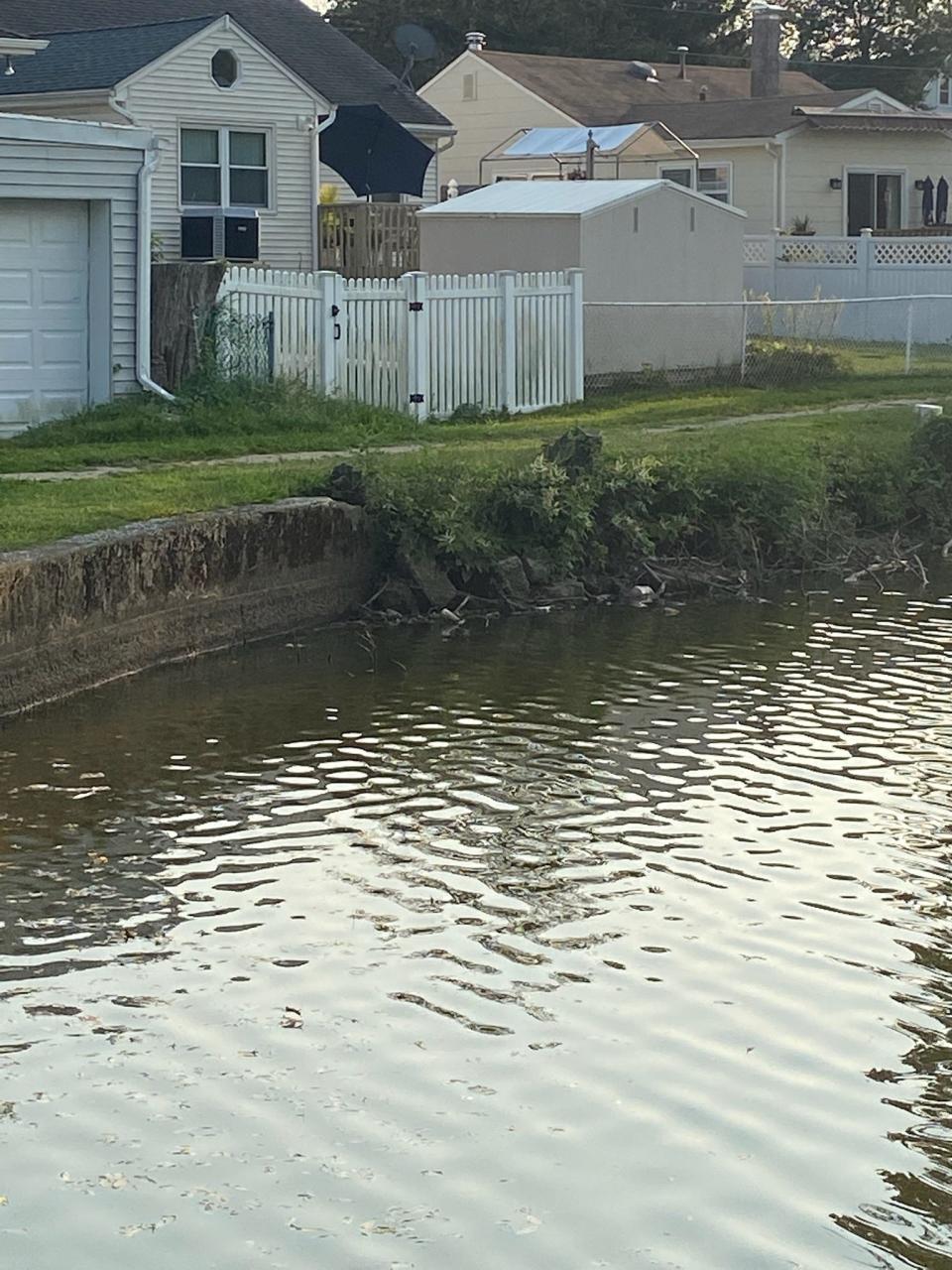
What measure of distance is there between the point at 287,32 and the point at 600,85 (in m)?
14.2

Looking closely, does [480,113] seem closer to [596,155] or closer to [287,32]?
[596,155]

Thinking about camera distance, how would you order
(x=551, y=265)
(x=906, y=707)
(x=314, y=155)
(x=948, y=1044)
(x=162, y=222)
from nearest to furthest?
(x=948, y=1044), (x=906, y=707), (x=551, y=265), (x=162, y=222), (x=314, y=155)

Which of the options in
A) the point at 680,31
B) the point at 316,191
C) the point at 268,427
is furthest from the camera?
the point at 680,31

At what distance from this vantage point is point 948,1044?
718cm

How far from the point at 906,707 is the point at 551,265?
43.8ft

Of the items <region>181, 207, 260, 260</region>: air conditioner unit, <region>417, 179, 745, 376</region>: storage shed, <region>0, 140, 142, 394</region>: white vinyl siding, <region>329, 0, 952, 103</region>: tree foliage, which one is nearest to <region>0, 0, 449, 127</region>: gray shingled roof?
<region>417, 179, 745, 376</region>: storage shed

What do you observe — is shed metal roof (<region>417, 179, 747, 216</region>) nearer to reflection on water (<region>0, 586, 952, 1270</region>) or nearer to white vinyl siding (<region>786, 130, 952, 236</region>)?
reflection on water (<region>0, 586, 952, 1270</region>)

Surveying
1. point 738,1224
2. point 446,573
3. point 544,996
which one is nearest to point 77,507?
point 446,573

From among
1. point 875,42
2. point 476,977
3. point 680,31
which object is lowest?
point 476,977

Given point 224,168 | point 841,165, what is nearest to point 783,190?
point 841,165

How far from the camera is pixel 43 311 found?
65.2 ft

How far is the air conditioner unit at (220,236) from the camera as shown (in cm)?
2412

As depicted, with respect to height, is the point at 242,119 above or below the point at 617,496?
above

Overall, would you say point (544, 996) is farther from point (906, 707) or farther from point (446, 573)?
point (446, 573)
